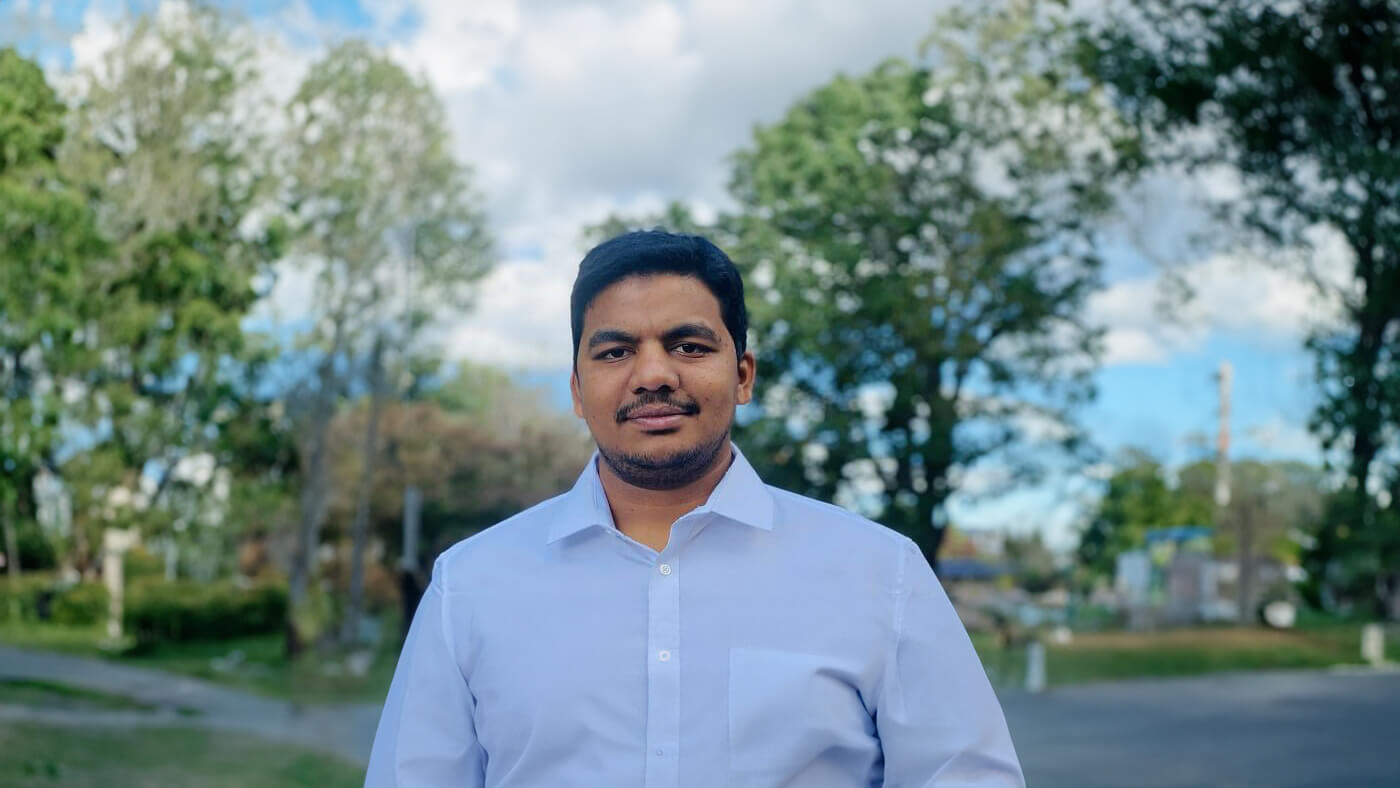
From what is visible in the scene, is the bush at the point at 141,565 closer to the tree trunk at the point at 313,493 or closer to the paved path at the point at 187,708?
the paved path at the point at 187,708

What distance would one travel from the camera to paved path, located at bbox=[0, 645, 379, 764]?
33.6 ft

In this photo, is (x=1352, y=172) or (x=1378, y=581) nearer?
(x=1352, y=172)

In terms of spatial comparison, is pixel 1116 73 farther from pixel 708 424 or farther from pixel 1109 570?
pixel 708 424

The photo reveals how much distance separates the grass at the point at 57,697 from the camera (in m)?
9.92

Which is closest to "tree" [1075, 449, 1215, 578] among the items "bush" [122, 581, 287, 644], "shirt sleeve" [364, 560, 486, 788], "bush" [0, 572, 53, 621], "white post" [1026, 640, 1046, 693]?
"white post" [1026, 640, 1046, 693]

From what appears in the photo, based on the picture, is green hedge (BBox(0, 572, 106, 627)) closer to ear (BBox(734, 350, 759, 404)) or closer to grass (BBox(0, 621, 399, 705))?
grass (BBox(0, 621, 399, 705))

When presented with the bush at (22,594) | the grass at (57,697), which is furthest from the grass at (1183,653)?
the bush at (22,594)

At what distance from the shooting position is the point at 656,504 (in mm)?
1755

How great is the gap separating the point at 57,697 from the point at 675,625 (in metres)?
9.93

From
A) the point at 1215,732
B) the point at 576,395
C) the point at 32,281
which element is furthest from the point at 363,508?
the point at 576,395

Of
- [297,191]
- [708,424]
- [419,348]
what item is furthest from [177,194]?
[708,424]

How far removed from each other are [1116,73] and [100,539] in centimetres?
804

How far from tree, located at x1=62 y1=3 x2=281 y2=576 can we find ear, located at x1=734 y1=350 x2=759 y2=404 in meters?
9.00

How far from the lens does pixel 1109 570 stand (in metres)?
17.0
